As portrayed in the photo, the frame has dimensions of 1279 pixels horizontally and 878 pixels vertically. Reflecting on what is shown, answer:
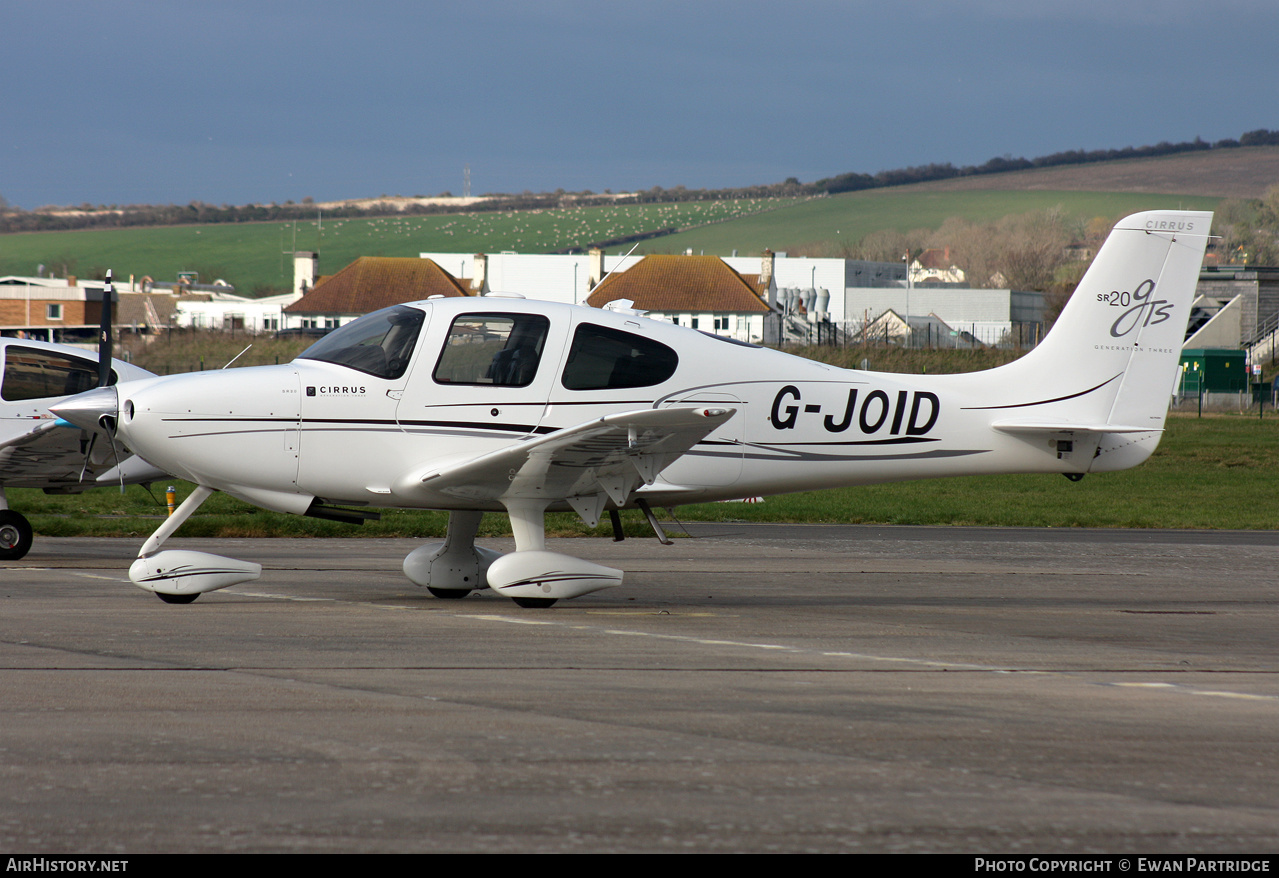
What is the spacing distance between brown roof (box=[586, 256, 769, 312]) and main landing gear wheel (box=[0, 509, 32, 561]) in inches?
2573

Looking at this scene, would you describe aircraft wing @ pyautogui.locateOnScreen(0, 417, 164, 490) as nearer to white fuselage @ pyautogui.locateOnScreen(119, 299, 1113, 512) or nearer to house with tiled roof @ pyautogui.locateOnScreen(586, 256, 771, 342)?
white fuselage @ pyautogui.locateOnScreen(119, 299, 1113, 512)

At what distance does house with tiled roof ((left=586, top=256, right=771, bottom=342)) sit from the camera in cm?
7744

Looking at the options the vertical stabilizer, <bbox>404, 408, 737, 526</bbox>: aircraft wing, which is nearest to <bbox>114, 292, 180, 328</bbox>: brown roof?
<bbox>404, 408, 737, 526</bbox>: aircraft wing

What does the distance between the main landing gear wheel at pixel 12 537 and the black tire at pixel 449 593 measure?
470 centimetres

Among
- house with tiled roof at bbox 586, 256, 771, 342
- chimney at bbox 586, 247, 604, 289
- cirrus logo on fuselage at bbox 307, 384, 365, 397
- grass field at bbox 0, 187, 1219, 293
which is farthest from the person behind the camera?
grass field at bbox 0, 187, 1219, 293

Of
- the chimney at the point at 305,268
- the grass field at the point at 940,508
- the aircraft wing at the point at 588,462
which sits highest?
the chimney at the point at 305,268

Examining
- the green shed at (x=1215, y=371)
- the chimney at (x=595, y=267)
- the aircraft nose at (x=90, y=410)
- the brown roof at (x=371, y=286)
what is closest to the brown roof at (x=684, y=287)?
the chimney at (x=595, y=267)

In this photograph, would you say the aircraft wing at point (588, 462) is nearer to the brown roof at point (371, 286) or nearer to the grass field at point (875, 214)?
the brown roof at point (371, 286)

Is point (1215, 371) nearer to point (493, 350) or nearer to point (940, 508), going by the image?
point (940, 508)

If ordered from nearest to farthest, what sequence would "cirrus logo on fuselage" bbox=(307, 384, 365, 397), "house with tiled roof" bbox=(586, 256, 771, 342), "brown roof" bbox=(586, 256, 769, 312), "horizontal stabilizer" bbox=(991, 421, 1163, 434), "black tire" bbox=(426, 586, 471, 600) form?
"cirrus logo on fuselage" bbox=(307, 384, 365, 397) → "black tire" bbox=(426, 586, 471, 600) → "horizontal stabilizer" bbox=(991, 421, 1163, 434) → "house with tiled roof" bbox=(586, 256, 771, 342) → "brown roof" bbox=(586, 256, 769, 312)

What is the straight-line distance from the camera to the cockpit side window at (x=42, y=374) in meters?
12.3

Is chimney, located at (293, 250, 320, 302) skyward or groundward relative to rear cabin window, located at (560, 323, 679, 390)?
skyward

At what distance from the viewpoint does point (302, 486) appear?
9188mm

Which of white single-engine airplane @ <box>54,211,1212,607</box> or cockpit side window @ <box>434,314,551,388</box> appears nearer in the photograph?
white single-engine airplane @ <box>54,211,1212,607</box>
